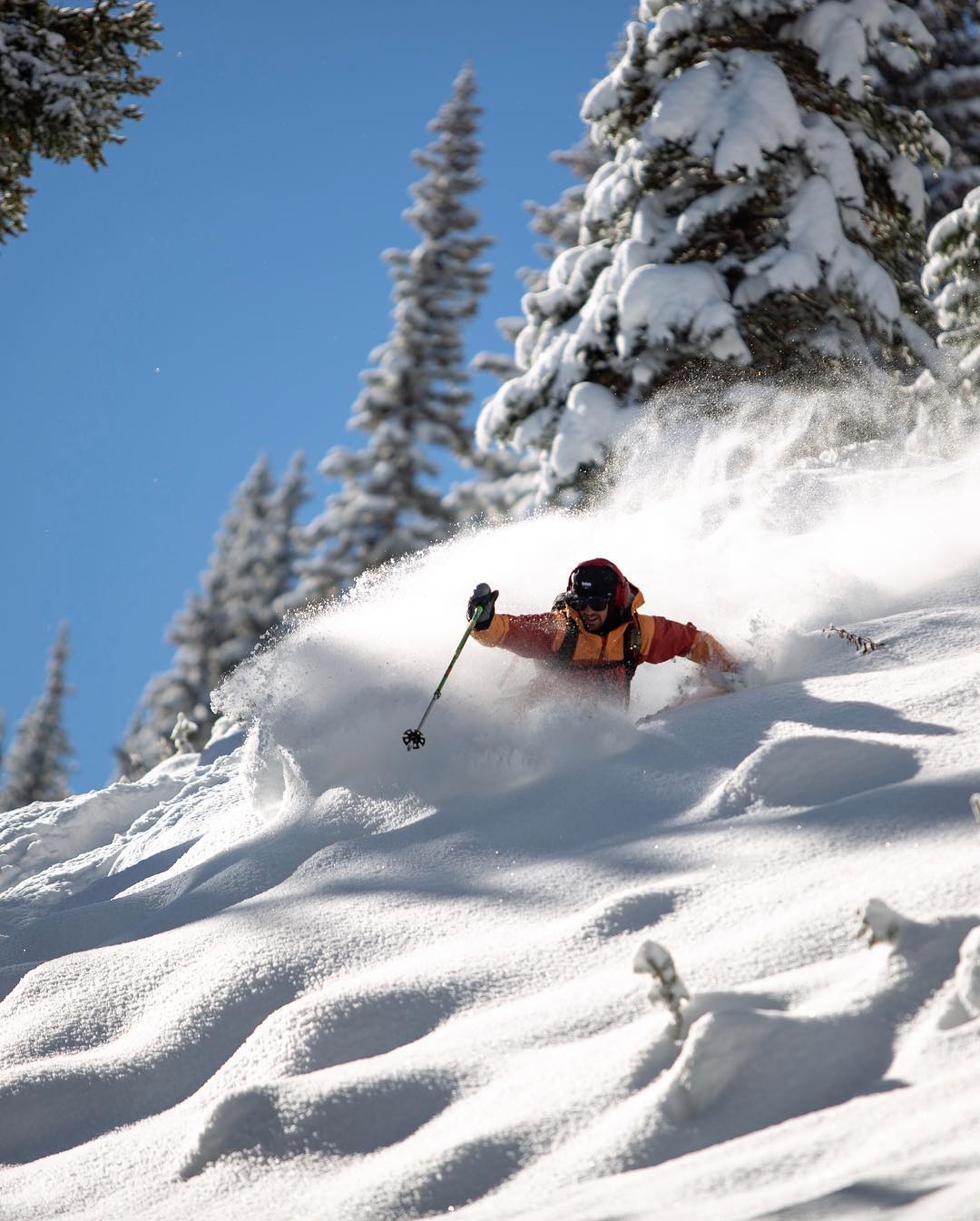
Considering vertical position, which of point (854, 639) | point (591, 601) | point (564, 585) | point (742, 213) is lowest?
point (854, 639)

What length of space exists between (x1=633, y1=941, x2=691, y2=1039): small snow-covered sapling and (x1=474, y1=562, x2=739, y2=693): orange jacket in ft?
12.6

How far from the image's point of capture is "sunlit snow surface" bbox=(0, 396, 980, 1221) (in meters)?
2.50

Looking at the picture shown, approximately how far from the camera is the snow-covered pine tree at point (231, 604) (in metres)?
28.6

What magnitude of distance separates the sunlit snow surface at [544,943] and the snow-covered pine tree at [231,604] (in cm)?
2074

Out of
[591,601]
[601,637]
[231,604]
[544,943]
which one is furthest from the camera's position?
[231,604]

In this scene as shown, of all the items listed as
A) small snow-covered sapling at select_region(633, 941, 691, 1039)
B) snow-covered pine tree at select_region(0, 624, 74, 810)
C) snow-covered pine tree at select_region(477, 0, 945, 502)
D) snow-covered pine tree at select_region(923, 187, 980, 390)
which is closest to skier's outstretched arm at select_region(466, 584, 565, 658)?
small snow-covered sapling at select_region(633, 941, 691, 1039)

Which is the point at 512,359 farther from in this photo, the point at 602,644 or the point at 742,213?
the point at 602,644

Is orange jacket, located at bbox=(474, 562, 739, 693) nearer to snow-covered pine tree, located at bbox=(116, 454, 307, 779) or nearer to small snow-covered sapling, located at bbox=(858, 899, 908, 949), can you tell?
small snow-covered sapling, located at bbox=(858, 899, 908, 949)

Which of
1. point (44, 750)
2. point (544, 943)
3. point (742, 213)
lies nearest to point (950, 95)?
point (742, 213)

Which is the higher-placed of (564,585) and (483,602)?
(564,585)

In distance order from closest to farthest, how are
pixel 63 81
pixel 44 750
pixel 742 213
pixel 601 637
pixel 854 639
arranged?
pixel 854 639 < pixel 601 637 < pixel 63 81 < pixel 742 213 < pixel 44 750

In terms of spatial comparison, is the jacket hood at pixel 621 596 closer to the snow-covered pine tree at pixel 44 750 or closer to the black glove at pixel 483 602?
the black glove at pixel 483 602

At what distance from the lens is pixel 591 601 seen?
646cm

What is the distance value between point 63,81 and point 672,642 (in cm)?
640
